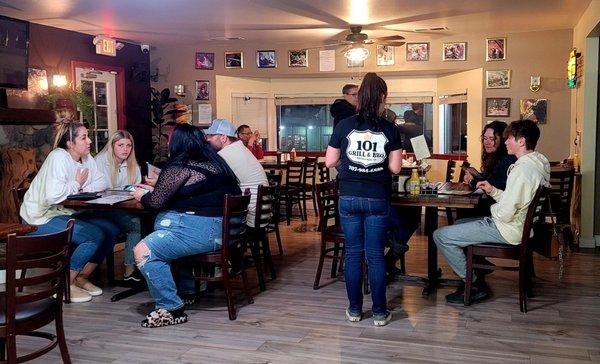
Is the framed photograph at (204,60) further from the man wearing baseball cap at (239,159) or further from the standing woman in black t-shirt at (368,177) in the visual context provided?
the standing woman in black t-shirt at (368,177)

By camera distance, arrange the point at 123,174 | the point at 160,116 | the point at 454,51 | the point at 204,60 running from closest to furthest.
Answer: the point at 123,174 < the point at 454,51 < the point at 160,116 < the point at 204,60

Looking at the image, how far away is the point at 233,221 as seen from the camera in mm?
3936

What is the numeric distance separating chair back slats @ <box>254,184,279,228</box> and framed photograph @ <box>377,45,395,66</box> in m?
4.71

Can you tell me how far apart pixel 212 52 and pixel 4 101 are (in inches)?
137

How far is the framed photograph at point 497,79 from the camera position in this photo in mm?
8188

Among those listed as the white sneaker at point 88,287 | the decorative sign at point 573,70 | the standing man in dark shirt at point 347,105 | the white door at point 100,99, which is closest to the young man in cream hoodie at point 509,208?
the standing man in dark shirt at point 347,105

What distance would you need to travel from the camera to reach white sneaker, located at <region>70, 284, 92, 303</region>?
170 inches

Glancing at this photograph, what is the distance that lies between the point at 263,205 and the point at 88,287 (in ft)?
4.80

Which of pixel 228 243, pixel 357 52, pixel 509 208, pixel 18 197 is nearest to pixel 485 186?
pixel 509 208

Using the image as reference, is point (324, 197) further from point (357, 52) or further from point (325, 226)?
point (357, 52)

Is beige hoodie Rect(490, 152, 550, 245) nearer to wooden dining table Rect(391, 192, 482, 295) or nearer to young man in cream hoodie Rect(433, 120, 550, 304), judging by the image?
young man in cream hoodie Rect(433, 120, 550, 304)

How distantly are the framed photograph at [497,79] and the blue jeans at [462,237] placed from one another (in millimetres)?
4609

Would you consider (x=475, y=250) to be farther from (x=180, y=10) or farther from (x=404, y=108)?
(x=404, y=108)

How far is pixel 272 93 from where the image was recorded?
991 centimetres
